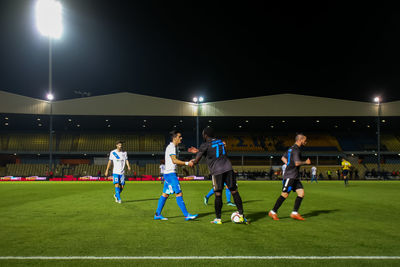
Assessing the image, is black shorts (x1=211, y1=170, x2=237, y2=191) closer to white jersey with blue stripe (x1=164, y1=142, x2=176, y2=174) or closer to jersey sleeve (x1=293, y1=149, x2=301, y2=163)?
white jersey with blue stripe (x1=164, y1=142, x2=176, y2=174)

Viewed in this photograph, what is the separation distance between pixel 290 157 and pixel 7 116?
4437 cm

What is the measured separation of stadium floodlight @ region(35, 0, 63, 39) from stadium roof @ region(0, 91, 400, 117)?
14.6m

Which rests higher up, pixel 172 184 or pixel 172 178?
pixel 172 178

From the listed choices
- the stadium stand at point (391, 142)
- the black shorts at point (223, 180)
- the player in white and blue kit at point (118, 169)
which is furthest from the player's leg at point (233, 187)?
the stadium stand at point (391, 142)

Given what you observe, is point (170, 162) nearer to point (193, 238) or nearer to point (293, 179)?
point (193, 238)

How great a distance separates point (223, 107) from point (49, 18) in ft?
77.2

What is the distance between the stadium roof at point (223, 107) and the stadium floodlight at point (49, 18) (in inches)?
573

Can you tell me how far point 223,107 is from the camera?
40969mm

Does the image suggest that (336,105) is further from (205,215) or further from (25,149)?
(25,149)

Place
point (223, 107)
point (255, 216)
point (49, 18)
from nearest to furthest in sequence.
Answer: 1. point (255, 216)
2. point (49, 18)
3. point (223, 107)

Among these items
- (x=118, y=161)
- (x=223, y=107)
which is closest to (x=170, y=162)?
(x=118, y=161)

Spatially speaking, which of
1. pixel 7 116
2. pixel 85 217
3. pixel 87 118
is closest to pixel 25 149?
pixel 7 116

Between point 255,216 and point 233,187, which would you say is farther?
point 255,216

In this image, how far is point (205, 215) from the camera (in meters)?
7.78
